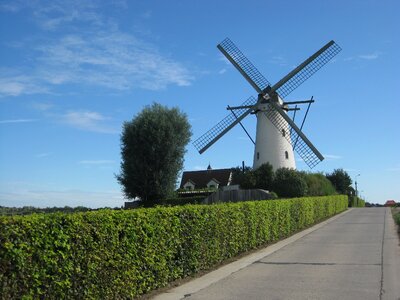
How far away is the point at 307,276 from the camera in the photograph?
36.0 feet

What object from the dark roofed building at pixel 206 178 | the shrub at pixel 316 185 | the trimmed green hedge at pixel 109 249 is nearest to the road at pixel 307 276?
the trimmed green hedge at pixel 109 249

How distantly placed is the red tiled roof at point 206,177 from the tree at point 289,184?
42.6m

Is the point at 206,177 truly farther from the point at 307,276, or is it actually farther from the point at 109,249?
the point at 109,249

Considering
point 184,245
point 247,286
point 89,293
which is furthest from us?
point 184,245

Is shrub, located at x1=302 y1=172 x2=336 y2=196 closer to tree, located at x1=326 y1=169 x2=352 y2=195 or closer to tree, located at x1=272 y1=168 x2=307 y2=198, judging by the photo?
tree, located at x1=272 y1=168 x2=307 y2=198

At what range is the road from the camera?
9.12 metres

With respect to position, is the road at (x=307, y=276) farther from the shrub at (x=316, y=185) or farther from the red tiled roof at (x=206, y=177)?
the red tiled roof at (x=206, y=177)

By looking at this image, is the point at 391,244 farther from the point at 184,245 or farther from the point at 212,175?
the point at 212,175

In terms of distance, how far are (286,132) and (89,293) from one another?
124ft

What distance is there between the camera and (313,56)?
44.0 metres

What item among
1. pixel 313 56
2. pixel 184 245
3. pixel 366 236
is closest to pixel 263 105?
pixel 313 56

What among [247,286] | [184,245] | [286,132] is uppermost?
[286,132]

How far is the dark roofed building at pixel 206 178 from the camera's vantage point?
84631 millimetres

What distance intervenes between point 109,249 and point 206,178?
263ft
